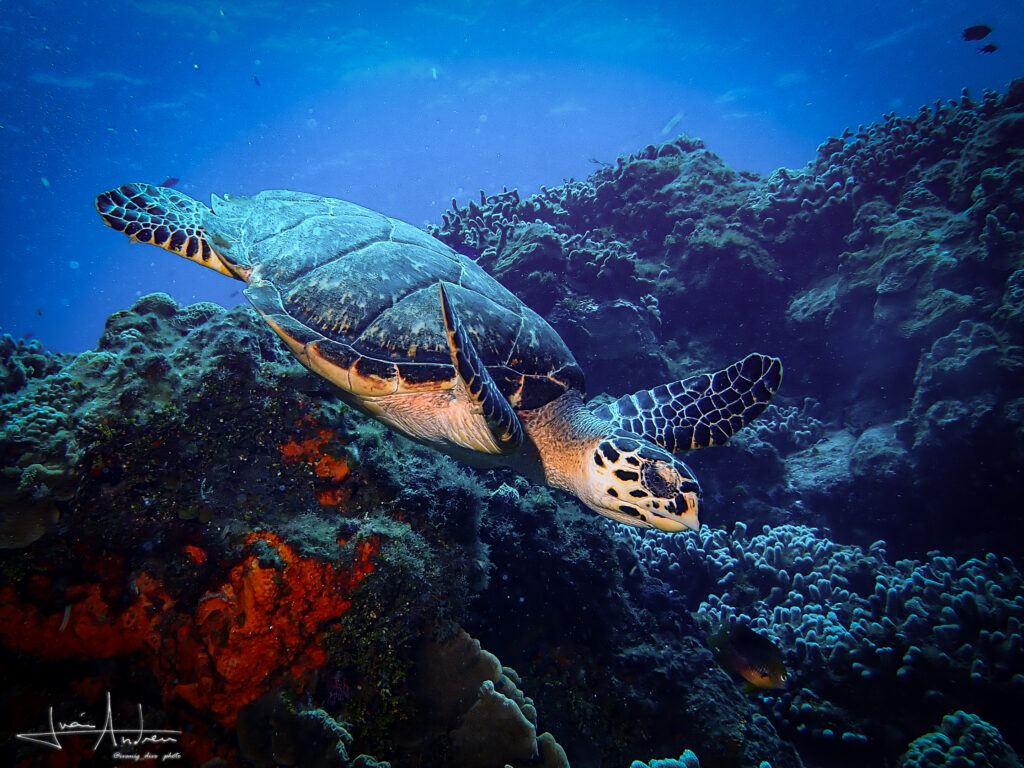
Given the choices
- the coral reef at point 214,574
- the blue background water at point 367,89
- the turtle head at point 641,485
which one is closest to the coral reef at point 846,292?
the turtle head at point 641,485

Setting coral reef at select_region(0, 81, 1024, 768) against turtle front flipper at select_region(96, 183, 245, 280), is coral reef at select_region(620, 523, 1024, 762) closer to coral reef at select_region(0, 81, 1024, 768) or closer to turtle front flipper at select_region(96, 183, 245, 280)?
coral reef at select_region(0, 81, 1024, 768)

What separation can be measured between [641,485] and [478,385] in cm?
144

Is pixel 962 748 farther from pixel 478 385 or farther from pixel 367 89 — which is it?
pixel 367 89

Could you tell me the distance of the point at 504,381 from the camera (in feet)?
10.8

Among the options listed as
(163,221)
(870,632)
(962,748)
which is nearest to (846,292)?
(870,632)

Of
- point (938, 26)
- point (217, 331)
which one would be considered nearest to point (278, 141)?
point (217, 331)

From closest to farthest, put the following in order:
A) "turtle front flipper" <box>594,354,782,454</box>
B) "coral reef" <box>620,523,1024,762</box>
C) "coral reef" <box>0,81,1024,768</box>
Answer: "coral reef" <box>0,81,1024,768</box> < "coral reef" <box>620,523,1024,762</box> < "turtle front flipper" <box>594,354,782,454</box>

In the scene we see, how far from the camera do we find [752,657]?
3.10m

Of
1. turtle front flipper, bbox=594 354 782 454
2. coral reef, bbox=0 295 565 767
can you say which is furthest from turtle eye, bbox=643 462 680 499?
coral reef, bbox=0 295 565 767

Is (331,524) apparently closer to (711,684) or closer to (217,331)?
(217,331)

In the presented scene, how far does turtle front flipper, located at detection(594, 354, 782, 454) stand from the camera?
3.41m

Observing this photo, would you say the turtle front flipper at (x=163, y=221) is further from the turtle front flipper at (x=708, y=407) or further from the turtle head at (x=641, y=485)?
the turtle front flipper at (x=708, y=407)

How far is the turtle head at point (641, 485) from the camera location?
271 cm

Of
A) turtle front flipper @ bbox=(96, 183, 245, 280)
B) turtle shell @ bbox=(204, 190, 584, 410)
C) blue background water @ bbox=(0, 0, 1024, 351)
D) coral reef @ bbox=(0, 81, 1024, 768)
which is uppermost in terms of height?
blue background water @ bbox=(0, 0, 1024, 351)
